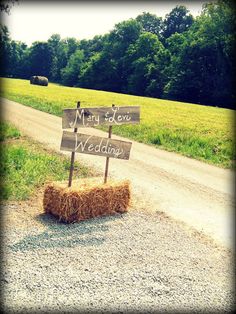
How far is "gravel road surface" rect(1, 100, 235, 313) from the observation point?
4.37 metres

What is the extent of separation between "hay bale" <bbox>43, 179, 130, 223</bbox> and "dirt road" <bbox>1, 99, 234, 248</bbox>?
26.6 inches

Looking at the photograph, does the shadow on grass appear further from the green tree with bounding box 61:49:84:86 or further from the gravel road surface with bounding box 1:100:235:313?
the green tree with bounding box 61:49:84:86

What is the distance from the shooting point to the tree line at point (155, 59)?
52.0 meters

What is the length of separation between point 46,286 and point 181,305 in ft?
5.19

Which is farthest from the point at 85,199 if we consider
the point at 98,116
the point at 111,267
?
the point at 111,267

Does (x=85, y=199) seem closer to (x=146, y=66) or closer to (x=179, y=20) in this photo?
(x=146, y=66)

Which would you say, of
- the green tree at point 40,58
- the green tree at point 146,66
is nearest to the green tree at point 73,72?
the green tree at point 40,58

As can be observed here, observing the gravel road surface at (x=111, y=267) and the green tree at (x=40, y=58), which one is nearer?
the gravel road surface at (x=111, y=267)

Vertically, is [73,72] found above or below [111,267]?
above

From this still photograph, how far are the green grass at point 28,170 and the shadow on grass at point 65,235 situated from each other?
127 centimetres

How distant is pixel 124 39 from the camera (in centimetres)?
8075

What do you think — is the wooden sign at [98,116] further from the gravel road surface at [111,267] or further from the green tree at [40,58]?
the green tree at [40,58]

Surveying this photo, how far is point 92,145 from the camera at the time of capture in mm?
7031

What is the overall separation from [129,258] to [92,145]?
236 cm
